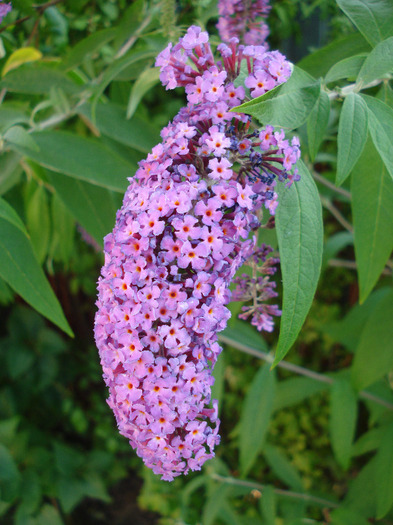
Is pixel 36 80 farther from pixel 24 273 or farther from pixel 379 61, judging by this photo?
pixel 379 61

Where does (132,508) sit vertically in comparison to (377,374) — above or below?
below

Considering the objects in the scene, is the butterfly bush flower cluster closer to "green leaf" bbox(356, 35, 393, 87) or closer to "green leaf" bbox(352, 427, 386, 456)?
"green leaf" bbox(356, 35, 393, 87)

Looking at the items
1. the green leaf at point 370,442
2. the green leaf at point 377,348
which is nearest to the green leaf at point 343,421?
the green leaf at point 370,442

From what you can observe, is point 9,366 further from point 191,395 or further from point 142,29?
point 191,395

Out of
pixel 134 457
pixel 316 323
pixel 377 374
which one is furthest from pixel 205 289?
pixel 134 457

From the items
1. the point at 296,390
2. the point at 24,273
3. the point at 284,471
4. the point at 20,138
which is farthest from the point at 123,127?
the point at 284,471

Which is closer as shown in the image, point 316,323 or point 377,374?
point 377,374
